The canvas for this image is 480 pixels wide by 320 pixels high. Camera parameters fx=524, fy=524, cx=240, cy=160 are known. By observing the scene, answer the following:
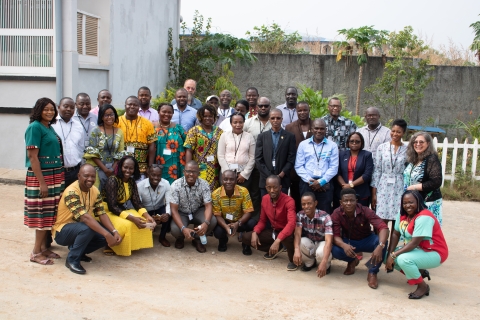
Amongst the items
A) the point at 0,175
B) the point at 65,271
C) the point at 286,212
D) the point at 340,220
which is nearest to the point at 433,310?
the point at 340,220

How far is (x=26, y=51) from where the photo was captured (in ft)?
31.8

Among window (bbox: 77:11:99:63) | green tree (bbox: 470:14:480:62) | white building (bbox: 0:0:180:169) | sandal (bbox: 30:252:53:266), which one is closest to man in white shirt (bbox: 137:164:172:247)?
sandal (bbox: 30:252:53:266)

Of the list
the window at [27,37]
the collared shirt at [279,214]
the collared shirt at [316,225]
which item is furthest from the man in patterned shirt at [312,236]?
the window at [27,37]

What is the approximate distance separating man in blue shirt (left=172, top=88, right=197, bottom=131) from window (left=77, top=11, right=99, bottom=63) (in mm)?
3501

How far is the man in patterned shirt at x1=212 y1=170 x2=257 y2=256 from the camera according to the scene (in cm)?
646

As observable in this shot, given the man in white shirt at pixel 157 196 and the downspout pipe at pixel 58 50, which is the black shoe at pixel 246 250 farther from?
the downspout pipe at pixel 58 50

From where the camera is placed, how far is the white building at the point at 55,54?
30.7ft

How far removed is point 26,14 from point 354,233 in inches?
288

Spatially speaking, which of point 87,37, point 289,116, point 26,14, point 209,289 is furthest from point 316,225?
point 26,14

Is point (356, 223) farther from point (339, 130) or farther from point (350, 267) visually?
point (339, 130)

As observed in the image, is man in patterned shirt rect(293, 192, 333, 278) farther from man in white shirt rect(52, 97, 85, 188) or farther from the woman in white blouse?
man in white shirt rect(52, 97, 85, 188)

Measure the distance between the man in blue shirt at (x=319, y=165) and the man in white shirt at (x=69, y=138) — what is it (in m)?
2.67

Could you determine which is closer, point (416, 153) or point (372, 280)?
point (372, 280)

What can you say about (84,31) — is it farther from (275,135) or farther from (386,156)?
(386,156)
